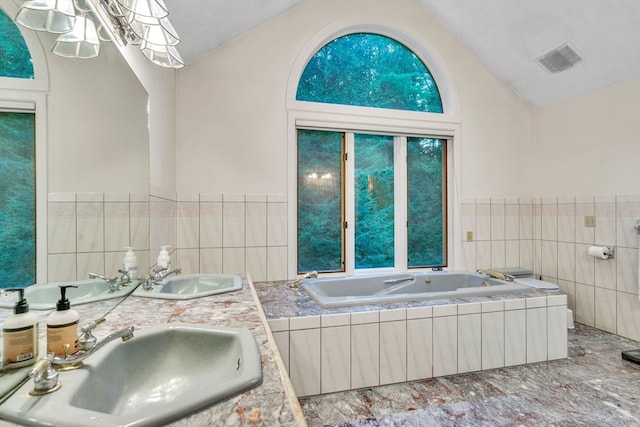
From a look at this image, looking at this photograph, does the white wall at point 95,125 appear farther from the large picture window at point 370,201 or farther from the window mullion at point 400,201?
the window mullion at point 400,201

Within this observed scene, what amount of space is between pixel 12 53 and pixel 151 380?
0.87 m

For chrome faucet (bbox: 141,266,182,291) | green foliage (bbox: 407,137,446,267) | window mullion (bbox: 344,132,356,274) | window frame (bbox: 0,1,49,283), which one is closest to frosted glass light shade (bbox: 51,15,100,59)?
window frame (bbox: 0,1,49,283)

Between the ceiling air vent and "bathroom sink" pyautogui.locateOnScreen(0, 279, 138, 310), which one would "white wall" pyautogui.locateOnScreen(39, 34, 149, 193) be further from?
the ceiling air vent

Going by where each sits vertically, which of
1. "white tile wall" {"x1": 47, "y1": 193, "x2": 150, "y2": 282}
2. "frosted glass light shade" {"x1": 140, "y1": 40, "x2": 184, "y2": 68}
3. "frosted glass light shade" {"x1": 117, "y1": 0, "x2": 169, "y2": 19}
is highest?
"frosted glass light shade" {"x1": 117, "y1": 0, "x2": 169, "y2": 19}

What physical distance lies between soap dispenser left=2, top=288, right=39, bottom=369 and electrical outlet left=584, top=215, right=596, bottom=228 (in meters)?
3.55

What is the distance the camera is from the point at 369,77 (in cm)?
286

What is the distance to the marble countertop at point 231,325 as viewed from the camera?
1.88 feet

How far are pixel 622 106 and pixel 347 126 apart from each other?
2169 mm

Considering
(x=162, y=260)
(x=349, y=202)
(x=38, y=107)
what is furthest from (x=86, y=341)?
(x=349, y=202)

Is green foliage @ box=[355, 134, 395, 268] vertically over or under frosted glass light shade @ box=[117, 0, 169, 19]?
under

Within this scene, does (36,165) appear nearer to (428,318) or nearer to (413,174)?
(428,318)

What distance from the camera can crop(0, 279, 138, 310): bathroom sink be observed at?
2.51 feet

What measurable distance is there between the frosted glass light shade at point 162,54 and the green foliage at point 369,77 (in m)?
1.31

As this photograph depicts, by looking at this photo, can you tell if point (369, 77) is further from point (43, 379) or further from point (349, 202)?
point (43, 379)
